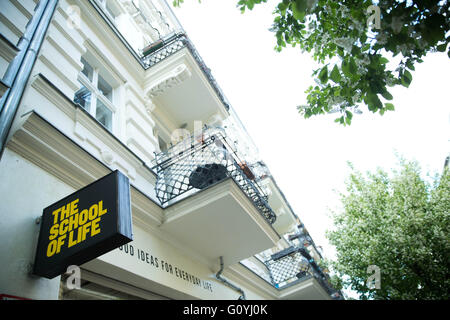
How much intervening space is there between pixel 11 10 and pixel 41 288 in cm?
375

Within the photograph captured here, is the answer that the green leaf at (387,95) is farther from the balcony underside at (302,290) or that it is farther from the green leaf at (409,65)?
the balcony underside at (302,290)

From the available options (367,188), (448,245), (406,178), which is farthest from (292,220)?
(448,245)

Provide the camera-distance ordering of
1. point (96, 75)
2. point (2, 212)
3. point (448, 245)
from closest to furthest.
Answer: point (2, 212), point (96, 75), point (448, 245)

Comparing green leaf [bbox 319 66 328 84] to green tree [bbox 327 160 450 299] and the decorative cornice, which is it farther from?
green tree [bbox 327 160 450 299]

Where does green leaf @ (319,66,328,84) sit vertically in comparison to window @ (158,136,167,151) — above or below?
below

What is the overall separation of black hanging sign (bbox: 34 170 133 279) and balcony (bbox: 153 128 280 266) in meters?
2.31

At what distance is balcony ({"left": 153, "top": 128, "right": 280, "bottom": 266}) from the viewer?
5.41 m

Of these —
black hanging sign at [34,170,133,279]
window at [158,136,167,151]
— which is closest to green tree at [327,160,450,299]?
window at [158,136,167,151]

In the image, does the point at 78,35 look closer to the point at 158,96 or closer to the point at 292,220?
the point at 158,96

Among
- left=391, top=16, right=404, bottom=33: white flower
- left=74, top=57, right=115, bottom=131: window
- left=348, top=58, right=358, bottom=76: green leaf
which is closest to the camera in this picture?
left=391, top=16, right=404, bottom=33: white flower

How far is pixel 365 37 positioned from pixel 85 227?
12.1 ft

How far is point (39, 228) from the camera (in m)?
3.33

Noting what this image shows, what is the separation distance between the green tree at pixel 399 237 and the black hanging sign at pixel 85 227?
1104cm

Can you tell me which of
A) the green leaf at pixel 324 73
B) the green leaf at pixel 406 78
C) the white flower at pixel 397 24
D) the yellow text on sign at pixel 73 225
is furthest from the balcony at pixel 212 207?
the white flower at pixel 397 24
